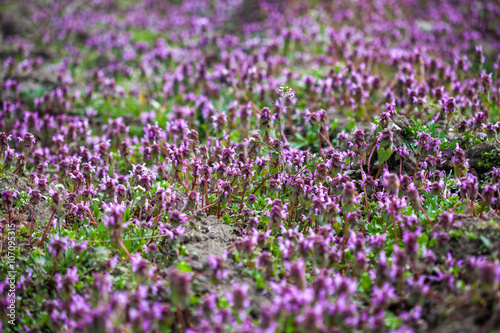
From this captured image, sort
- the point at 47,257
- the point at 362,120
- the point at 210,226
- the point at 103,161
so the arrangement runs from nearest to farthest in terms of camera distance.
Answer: the point at 47,257
the point at 210,226
the point at 103,161
the point at 362,120

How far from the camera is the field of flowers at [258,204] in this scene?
2865 millimetres

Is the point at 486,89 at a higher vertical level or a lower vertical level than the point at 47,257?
higher

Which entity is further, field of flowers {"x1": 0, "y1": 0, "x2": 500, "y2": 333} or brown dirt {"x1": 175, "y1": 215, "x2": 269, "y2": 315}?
brown dirt {"x1": 175, "y1": 215, "x2": 269, "y2": 315}

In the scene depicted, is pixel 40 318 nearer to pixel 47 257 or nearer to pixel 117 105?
pixel 47 257

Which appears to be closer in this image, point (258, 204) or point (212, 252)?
point (212, 252)

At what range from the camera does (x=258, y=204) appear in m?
4.55

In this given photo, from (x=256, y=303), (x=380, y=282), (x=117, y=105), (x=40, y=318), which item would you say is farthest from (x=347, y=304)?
(x=117, y=105)

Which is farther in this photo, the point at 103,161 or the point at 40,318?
the point at 103,161

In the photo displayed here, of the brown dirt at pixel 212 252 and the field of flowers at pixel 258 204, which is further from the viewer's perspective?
the brown dirt at pixel 212 252

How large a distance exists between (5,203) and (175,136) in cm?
206

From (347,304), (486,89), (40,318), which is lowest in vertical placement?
(40,318)

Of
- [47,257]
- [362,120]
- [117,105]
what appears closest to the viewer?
[47,257]

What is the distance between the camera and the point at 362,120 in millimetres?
6094

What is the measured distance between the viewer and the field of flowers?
2865 mm
